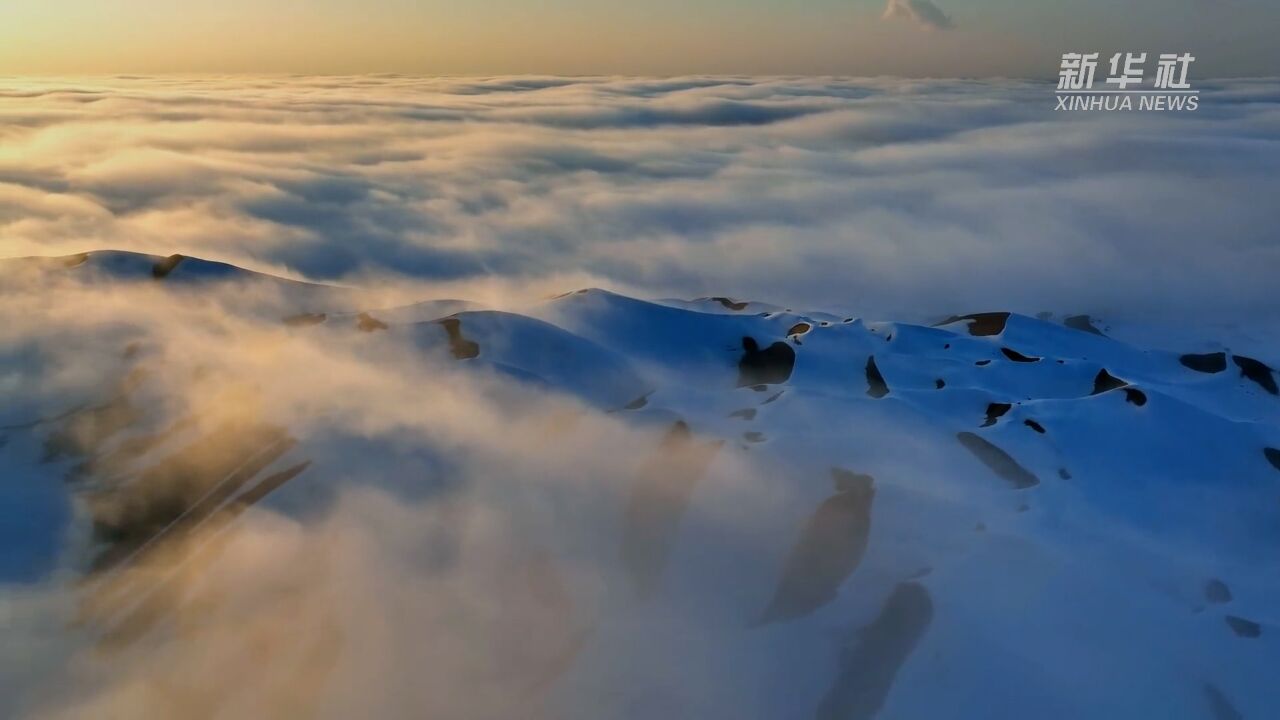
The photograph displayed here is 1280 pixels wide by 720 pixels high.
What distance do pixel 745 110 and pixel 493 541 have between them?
461 ft

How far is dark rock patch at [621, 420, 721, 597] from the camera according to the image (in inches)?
444

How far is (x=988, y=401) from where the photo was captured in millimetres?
18141

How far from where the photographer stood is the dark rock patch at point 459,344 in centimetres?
1944

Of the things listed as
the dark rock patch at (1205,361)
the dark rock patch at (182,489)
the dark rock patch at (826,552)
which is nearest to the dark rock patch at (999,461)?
the dark rock patch at (826,552)

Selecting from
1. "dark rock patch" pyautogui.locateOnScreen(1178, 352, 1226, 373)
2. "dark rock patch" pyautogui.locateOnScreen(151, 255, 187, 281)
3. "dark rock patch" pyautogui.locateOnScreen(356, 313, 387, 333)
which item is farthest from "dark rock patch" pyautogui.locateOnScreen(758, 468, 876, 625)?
"dark rock patch" pyautogui.locateOnScreen(151, 255, 187, 281)

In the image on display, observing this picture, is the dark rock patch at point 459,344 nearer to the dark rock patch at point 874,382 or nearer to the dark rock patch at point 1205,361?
the dark rock patch at point 874,382

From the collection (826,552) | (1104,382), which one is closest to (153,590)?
(826,552)

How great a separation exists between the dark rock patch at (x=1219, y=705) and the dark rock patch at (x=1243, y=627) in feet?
4.74

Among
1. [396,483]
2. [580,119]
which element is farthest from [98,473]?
[580,119]

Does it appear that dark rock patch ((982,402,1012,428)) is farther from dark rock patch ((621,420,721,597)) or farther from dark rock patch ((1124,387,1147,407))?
dark rock patch ((621,420,721,597))

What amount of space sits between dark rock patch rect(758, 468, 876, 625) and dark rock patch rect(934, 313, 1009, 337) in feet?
60.2

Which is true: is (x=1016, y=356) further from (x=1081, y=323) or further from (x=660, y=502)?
(x=660, y=502)

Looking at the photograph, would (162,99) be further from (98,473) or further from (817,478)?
(817,478)

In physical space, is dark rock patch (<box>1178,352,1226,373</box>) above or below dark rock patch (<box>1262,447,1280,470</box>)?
below
